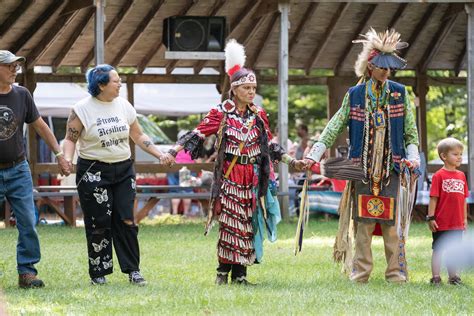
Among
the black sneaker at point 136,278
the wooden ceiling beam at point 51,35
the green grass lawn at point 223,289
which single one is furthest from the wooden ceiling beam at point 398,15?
the black sneaker at point 136,278

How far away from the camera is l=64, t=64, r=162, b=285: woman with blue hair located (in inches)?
321

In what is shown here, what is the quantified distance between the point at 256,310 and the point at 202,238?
6485mm

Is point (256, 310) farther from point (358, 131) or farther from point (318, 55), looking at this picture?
point (318, 55)

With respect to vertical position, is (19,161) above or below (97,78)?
below

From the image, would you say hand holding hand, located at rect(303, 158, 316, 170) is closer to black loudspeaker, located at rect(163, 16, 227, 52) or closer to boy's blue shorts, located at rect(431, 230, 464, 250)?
boy's blue shorts, located at rect(431, 230, 464, 250)

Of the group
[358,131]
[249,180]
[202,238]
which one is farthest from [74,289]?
[202,238]

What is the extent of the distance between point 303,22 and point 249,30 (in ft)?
3.11

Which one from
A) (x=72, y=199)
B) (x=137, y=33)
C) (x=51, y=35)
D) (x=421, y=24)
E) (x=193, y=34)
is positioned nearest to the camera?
(x=193, y=34)

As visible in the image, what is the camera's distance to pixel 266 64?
19.9 m

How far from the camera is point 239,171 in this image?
824 centimetres

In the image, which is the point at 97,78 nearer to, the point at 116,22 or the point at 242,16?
the point at 116,22

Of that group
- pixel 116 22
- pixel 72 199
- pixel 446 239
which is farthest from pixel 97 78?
pixel 116 22

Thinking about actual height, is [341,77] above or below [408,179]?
above

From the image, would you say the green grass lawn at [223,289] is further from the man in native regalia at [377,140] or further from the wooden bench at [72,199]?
the wooden bench at [72,199]
